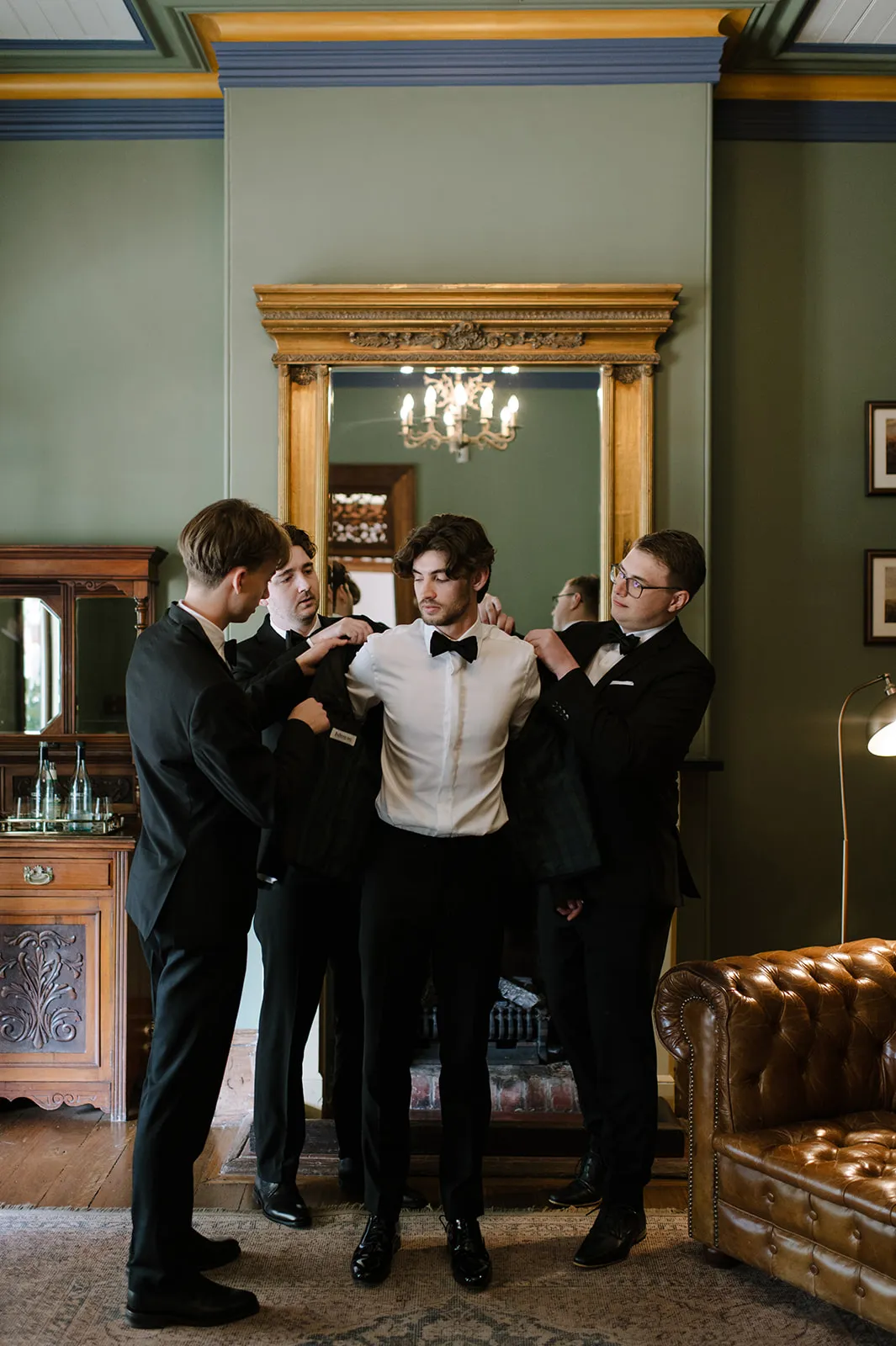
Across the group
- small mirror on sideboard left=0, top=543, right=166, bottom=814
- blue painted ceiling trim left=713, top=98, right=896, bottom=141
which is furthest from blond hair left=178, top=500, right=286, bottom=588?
blue painted ceiling trim left=713, top=98, right=896, bottom=141

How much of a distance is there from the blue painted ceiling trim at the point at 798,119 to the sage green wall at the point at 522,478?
1.17m

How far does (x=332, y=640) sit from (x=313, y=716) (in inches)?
8.9

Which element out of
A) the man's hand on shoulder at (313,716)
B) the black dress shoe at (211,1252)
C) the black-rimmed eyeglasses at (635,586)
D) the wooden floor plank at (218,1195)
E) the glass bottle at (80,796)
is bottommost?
the wooden floor plank at (218,1195)

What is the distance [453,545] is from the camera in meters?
2.49

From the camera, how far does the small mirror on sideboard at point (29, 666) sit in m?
4.06

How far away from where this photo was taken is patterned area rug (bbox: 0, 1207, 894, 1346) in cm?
238

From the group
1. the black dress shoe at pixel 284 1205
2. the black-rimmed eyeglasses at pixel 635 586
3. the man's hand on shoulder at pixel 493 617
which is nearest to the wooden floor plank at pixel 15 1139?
the black dress shoe at pixel 284 1205

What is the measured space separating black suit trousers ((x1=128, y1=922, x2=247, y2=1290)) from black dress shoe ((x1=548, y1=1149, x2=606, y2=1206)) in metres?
1.10

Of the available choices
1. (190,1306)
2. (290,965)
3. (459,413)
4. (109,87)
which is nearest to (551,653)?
(290,965)

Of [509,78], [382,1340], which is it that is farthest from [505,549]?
[382,1340]

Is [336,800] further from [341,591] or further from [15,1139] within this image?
[15,1139]

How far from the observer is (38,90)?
410 centimetres

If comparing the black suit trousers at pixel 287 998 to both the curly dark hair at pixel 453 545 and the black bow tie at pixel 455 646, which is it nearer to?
the black bow tie at pixel 455 646

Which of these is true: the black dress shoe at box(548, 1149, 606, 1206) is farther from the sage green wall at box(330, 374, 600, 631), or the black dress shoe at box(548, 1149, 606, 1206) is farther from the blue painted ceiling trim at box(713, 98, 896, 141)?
the blue painted ceiling trim at box(713, 98, 896, 141)
